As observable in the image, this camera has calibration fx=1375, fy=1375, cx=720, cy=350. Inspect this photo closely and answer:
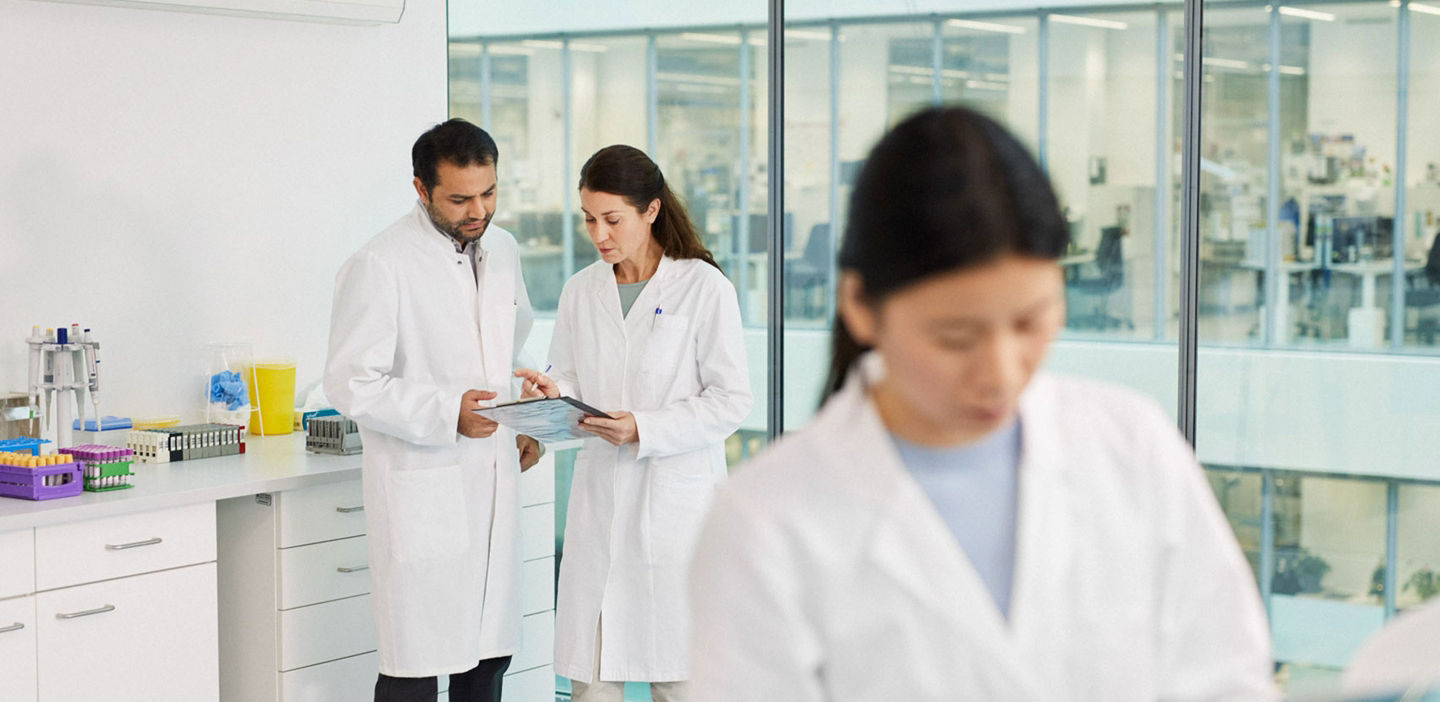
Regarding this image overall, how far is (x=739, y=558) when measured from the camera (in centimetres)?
95

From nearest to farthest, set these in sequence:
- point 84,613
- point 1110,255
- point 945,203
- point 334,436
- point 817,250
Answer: point 945,203 < point 84,613 < point 334,436 < point 1110,255 < point 817,250

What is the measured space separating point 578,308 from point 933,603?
2.19 metres

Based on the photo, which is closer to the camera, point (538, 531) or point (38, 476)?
point (38, 476)

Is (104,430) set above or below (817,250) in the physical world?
below

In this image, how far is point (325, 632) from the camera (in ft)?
10.3

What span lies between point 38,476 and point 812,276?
2007 millimetres

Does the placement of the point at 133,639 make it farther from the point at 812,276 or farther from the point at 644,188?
the point at 812,276

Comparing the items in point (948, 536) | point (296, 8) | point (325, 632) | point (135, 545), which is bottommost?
point (325, 632)

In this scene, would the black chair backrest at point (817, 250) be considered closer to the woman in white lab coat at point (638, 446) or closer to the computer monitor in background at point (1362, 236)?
the woman in white lab coat at point (638, 446)

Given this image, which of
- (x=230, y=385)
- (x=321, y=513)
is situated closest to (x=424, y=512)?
(x=321, y=513)

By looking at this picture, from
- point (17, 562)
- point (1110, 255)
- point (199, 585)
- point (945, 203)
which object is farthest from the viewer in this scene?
point (1110, 255)

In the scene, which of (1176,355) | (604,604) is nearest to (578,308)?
(604,604)

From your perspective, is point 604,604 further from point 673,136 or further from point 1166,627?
point 1166,627

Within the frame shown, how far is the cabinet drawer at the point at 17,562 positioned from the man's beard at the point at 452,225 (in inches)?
38.9
